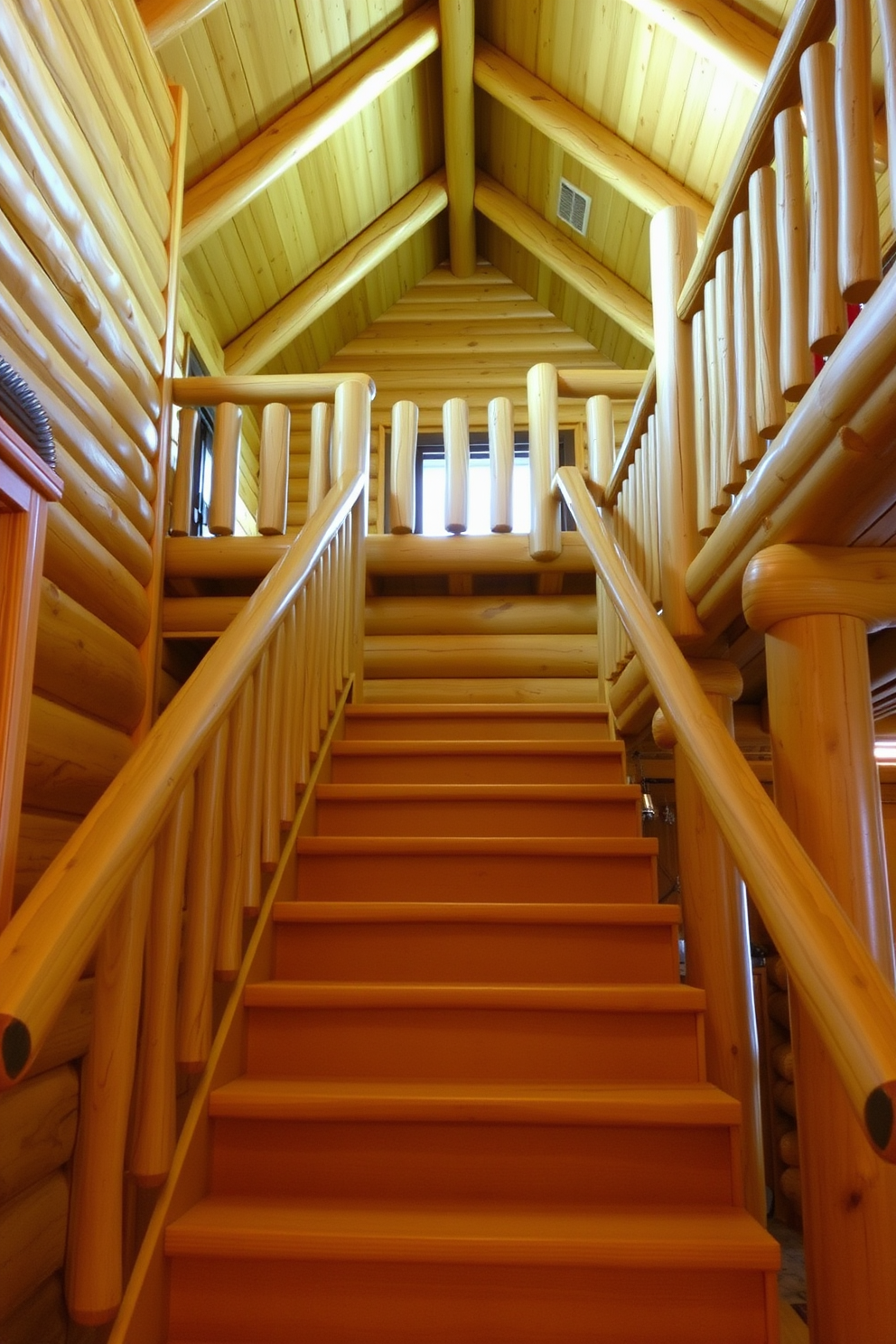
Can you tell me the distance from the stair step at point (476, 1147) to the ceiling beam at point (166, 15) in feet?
13.2

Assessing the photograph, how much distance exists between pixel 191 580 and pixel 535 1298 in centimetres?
328

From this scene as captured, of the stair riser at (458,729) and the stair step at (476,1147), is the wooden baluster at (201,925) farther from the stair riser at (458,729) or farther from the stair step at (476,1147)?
the stair riser at (458,729)

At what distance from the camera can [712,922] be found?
2795 mm

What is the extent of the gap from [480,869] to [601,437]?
253 centimetres

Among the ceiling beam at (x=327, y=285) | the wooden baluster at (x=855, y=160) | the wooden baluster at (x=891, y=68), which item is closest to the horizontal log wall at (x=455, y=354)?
the ceiling beam at (x=327, y=285)

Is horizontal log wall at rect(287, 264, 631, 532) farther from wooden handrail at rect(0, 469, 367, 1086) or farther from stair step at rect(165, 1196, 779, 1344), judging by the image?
stair step at rect(165, 1196, 779, 1344)

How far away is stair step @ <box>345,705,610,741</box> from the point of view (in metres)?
3.89

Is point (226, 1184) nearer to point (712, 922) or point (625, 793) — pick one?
point (712, 922)

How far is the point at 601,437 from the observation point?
4773 mm

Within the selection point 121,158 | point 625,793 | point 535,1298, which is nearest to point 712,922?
point 625,793

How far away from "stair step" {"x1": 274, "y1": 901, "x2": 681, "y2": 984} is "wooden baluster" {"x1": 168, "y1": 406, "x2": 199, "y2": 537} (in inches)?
93.2

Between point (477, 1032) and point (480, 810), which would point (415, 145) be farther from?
point (477, 1032)


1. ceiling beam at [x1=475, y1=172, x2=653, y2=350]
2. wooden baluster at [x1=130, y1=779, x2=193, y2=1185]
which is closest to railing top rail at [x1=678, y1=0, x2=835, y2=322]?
wooden baluster at [x1=130, y1=779, x2=193, y2=1185]

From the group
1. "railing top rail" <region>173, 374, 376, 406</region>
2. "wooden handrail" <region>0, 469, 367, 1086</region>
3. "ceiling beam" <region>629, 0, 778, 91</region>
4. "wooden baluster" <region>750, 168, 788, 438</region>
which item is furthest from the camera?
"railing top rail" <region>173, 374, 376, 406</region>
